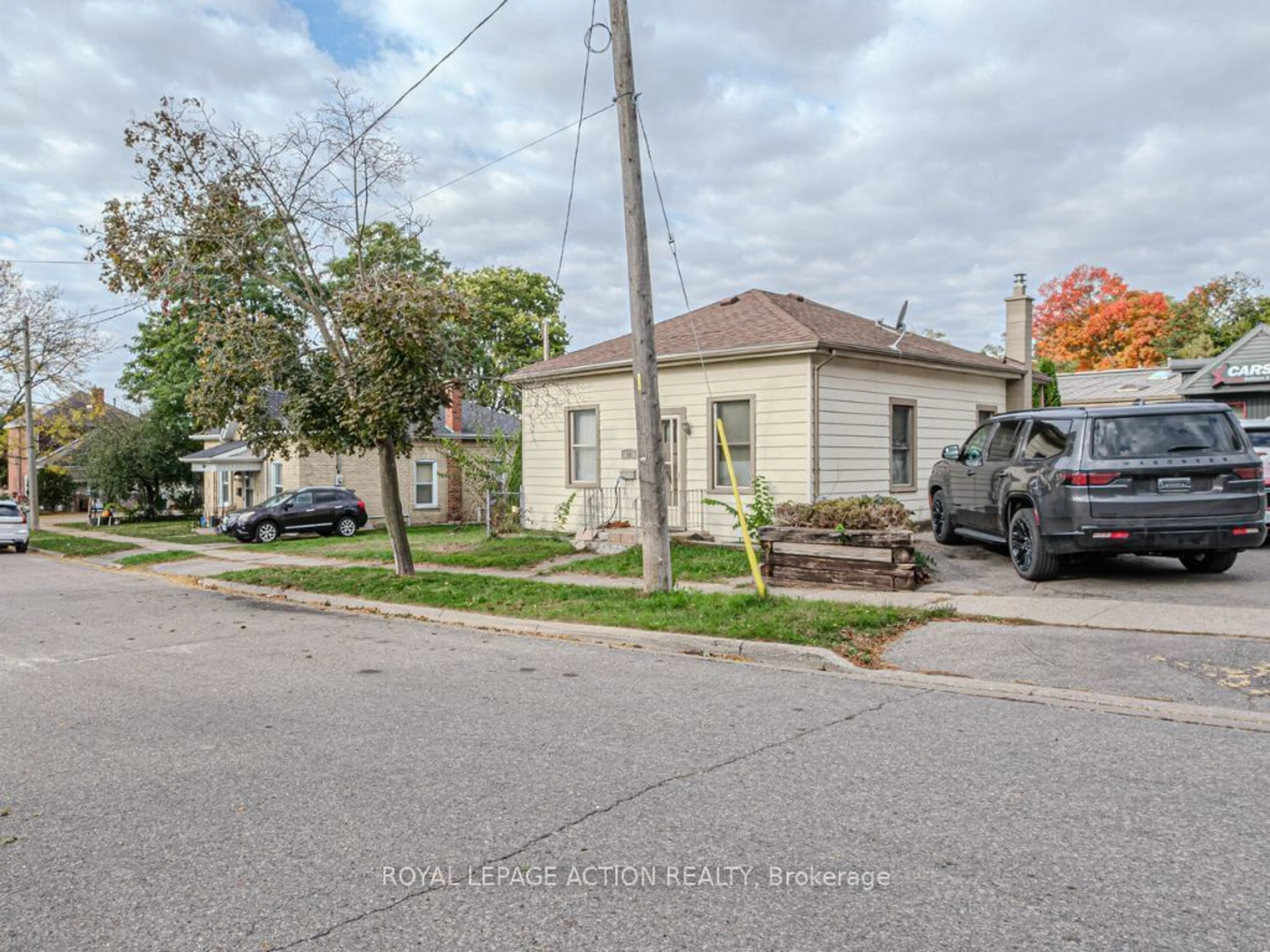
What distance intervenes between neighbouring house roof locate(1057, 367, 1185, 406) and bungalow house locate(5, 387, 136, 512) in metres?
38.4

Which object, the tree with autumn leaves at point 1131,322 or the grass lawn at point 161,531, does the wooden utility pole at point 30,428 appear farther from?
the tree with autumn leaves at point 1131,322

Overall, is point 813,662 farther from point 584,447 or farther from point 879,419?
point 584,447

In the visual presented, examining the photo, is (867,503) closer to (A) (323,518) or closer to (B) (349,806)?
(B) (349,806)

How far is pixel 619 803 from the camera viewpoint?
171 inches

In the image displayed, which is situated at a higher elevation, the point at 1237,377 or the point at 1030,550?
the point at 1237,377

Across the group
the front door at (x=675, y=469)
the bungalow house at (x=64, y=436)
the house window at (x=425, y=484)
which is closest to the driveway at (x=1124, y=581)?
the front door at (x=675, y=469)

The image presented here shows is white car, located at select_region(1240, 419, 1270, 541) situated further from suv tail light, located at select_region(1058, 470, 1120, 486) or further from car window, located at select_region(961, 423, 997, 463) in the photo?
suv tail light, located at select_region(1058, 470, 1120, 486)

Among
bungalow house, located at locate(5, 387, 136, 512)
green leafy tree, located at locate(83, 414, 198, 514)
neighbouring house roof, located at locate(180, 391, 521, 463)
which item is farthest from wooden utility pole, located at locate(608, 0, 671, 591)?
green leafy tree, located at locate(83, 414, 198, 514)

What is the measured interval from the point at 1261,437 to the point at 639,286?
10333 mm

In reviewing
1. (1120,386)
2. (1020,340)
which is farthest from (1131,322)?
(1020,340)

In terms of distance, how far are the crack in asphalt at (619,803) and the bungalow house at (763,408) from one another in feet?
29.9

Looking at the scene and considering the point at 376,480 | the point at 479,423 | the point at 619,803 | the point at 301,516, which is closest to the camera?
the point at 619,803

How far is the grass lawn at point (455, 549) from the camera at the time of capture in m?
15.2

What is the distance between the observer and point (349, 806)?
434 centimetres
